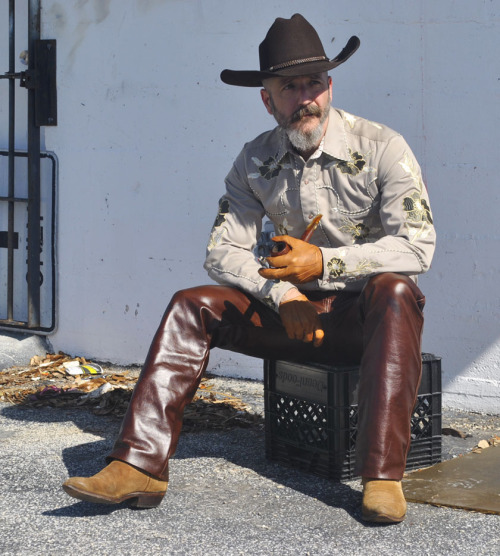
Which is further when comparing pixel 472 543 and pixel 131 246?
pixel 131 246

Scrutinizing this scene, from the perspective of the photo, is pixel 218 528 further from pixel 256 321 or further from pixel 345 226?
pixel 345 226

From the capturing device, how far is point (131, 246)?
6.53 m

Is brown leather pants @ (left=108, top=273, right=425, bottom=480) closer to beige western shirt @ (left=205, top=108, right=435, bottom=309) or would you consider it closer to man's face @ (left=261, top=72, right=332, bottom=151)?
beige western shirt @ (left=205, top=108, right=435, bottom=309)

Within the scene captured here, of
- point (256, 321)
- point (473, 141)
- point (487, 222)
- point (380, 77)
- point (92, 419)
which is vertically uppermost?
point (380, 77)

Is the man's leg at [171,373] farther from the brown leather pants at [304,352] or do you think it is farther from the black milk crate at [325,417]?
the black milk crate at [325,417]

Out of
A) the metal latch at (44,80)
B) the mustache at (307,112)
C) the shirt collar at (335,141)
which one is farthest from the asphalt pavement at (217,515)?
the metal latch at (44,80)

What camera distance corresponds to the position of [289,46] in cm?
429

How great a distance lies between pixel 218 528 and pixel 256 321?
1.01 metres

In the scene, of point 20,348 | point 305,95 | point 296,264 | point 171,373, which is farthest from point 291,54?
point 20,348

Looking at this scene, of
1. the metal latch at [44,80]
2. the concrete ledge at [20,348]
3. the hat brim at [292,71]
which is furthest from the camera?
the concrete ledge at [20,348]

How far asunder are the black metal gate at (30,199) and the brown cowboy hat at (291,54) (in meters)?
2.72

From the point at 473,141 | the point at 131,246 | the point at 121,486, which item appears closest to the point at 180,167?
the point at 131,246

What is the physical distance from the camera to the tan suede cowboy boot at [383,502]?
3.49 meters

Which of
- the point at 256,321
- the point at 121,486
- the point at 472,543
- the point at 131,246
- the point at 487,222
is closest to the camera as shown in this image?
the point at 472,543
